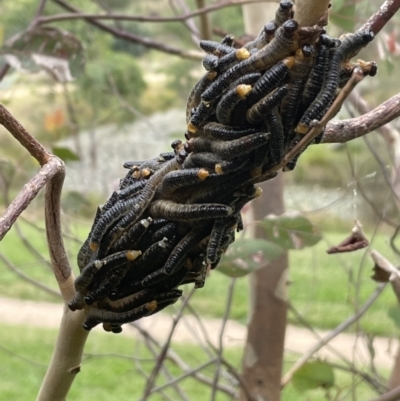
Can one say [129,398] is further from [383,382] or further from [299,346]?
[383,382]

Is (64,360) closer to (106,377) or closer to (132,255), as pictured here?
(132,255)

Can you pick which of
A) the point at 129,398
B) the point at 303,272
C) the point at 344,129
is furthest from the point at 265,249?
the point at 303,272

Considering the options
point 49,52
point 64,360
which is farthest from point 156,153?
point 64,360

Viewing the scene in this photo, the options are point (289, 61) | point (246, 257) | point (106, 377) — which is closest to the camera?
point (289, 61)

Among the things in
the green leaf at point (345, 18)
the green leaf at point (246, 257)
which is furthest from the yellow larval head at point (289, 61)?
the green leaf at point (345, 18)

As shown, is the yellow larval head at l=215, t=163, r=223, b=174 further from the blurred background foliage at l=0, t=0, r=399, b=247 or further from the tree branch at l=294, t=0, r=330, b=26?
the blurred background foliage at l=0, t=0, r=399, b=247

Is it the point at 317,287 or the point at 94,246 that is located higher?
the point at 317,287

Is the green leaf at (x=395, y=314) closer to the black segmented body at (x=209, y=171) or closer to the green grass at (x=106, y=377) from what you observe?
the green grass at (x=106, y=377)
